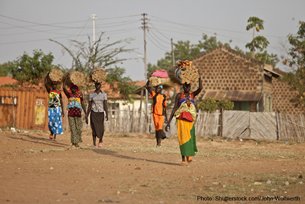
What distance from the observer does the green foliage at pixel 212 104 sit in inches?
1258

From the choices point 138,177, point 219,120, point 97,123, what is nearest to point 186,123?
point 138,177

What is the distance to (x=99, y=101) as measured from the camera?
15477 millimetres

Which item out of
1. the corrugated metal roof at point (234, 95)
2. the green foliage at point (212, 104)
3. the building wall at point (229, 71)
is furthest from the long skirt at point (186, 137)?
the building wall at point (229, 71)

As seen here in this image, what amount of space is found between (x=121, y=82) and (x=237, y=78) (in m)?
8.12

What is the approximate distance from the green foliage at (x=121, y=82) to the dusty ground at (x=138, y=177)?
2307 cm

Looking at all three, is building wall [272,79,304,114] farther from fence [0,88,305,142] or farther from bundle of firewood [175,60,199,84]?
bundle of firewood [175,60,199,84]

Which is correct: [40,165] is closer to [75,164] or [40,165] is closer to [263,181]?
[75,164]

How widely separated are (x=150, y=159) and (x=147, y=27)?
27.5 meters

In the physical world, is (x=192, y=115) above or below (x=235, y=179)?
above

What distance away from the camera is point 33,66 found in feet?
120

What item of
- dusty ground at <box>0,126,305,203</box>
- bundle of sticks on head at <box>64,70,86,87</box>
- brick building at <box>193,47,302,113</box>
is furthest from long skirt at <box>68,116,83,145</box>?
brick building at <box>193,47,302,113</box>

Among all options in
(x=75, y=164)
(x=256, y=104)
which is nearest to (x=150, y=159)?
(x=75, y=164)

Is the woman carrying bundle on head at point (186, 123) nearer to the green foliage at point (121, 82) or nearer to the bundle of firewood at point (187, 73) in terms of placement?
the bundle of firewood at point (187, 73)

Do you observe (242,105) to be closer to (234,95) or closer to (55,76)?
(234,95)
